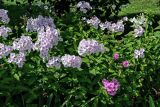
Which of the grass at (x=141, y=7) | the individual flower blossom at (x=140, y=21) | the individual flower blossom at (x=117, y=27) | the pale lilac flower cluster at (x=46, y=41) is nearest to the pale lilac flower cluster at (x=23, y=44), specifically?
the pale lilac flower cluster at (x=46, y=41)

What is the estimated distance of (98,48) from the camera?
4102 millimetres

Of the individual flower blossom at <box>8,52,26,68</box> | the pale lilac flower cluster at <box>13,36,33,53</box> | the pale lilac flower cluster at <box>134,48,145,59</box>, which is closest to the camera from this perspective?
the individual flower blossom at <box>8,52,26,68</box>

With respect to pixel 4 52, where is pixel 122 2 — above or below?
below

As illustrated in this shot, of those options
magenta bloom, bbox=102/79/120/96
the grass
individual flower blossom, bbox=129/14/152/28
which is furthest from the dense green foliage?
the grass

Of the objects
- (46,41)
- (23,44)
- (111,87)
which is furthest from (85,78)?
(23,44)

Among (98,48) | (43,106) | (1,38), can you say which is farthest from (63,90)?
(1,38)

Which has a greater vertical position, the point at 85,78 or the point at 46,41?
the point at 46,41

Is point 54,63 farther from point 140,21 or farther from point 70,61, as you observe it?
point 140,21

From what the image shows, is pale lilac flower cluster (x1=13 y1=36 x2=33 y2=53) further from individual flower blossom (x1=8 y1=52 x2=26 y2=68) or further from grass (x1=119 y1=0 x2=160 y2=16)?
grass (x1=119 y1=0 x2=160 y2=16)

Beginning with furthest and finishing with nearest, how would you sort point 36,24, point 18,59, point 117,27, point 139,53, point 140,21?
point 140,21, point 117,27, point 36,24, point 139,53, point 18,59

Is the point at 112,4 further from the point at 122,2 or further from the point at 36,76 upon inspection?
the point at 36,76

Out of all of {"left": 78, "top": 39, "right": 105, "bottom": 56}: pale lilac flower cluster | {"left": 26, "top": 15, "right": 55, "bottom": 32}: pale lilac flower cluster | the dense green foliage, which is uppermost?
{"left": 78, "top": 39, "right": 105, "bottom": 56}: pale lilac flower cluster

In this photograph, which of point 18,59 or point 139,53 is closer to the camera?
point 18,59

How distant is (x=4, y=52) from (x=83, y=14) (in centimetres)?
200
